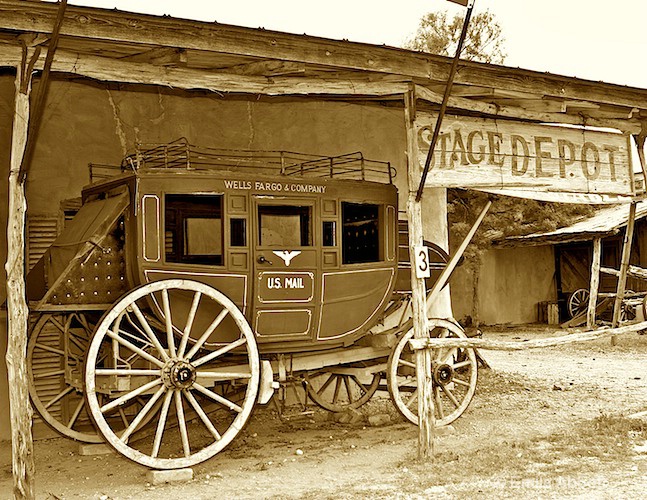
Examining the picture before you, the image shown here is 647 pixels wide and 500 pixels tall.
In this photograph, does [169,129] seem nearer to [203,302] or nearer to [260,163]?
[260,163]

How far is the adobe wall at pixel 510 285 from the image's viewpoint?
21.0 m

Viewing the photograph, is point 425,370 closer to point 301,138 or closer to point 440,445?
point 440,445

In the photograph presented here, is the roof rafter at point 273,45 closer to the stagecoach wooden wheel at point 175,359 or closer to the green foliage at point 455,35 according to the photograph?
the stagecoach wooden wheel at point 175,359

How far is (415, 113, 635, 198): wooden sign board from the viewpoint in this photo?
7891 mm

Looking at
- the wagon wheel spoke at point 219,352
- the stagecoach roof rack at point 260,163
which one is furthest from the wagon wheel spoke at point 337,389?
the wagon wheel spoke at point 219,352

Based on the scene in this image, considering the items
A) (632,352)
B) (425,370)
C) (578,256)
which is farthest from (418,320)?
(578,256)

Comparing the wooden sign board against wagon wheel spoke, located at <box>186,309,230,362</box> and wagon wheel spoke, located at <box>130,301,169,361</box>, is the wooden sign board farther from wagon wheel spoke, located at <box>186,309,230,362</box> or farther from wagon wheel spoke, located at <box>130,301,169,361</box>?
wagon wheel spoke, located at <box>130,301,169,361</box>

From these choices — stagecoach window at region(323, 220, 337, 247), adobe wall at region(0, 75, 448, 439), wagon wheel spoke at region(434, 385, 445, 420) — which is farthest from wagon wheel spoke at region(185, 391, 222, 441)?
wagon wheel spoke at region(434, 385, 445, 420)

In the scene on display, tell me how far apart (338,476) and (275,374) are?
1.61 metres

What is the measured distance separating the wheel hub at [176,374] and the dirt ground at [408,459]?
2.53ft

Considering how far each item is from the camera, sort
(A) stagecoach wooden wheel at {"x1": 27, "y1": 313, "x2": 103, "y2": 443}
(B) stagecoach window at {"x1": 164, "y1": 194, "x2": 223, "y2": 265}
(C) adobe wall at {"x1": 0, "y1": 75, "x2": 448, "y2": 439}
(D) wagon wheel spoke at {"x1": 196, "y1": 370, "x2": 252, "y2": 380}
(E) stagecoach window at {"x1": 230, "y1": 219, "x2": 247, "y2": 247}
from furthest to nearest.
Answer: (C) adobe wall at {"x1": 0, "y1": 75, "x2": 448, "y2": 439}
(A) stagecoach wooden wheel at {"x1": 27, "y1": 313, "x2": 103, "y2": 443}
(B) stagecoach window at {"x1": 164, "y1": 194, "x2": 223, "y2": 265}
(E) stagecoach window at {"x1": 230, "y1": 219, "x2": 247, "y2": 247}
(D) wagon wheel spoke at {"x1": 196, "y1": 370, "x2": 252, "y2": 380}

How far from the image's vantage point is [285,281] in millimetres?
7371

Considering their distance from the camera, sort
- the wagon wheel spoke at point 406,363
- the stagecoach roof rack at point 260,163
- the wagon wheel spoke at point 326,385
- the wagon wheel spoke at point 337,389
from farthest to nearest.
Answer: the wagon wheel spoke at point 337,389, the wagon wheel spoke at point 326,385, the stagecoach roof rack at point 260,163, the wagon wheel spoke at point 406,363

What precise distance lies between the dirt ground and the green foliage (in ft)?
48.3
